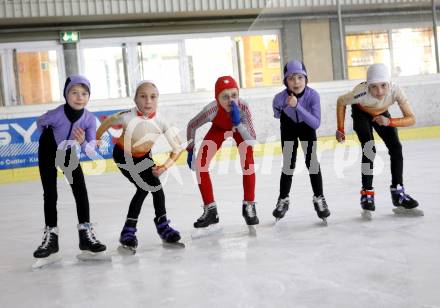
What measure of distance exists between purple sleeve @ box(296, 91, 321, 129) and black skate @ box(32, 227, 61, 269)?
1.60 m

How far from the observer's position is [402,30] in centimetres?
1491

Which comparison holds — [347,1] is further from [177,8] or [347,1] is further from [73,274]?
[73,274]

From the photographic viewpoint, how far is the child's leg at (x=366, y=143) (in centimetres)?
431

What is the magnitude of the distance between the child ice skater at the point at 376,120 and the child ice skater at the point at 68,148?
1682 millimetres

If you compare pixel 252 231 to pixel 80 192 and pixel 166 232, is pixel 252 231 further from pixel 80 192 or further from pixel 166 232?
pixel 80 192

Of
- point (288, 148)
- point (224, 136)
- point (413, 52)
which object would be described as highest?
point (413, 52)

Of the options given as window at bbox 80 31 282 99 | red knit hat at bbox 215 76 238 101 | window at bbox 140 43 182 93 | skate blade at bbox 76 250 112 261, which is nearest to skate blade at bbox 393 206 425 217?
red knit hat at bbox 215 76 238 101

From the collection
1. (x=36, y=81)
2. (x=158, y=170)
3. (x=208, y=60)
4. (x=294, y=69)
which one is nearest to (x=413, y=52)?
(x=208, y=60)

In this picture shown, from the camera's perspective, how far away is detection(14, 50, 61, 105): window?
43.7 feet

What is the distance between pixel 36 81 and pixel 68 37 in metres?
1.25

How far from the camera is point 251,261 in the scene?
321 cm

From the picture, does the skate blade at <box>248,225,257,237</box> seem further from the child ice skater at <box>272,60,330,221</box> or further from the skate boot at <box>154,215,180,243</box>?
the skate boot at <box>154,215,180,243</box>

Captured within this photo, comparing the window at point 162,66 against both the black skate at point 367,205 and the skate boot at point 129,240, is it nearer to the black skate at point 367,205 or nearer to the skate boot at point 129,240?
the black skate at point 367,205

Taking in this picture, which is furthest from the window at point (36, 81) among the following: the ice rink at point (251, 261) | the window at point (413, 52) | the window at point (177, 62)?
the ice rink at point (251, 261)
